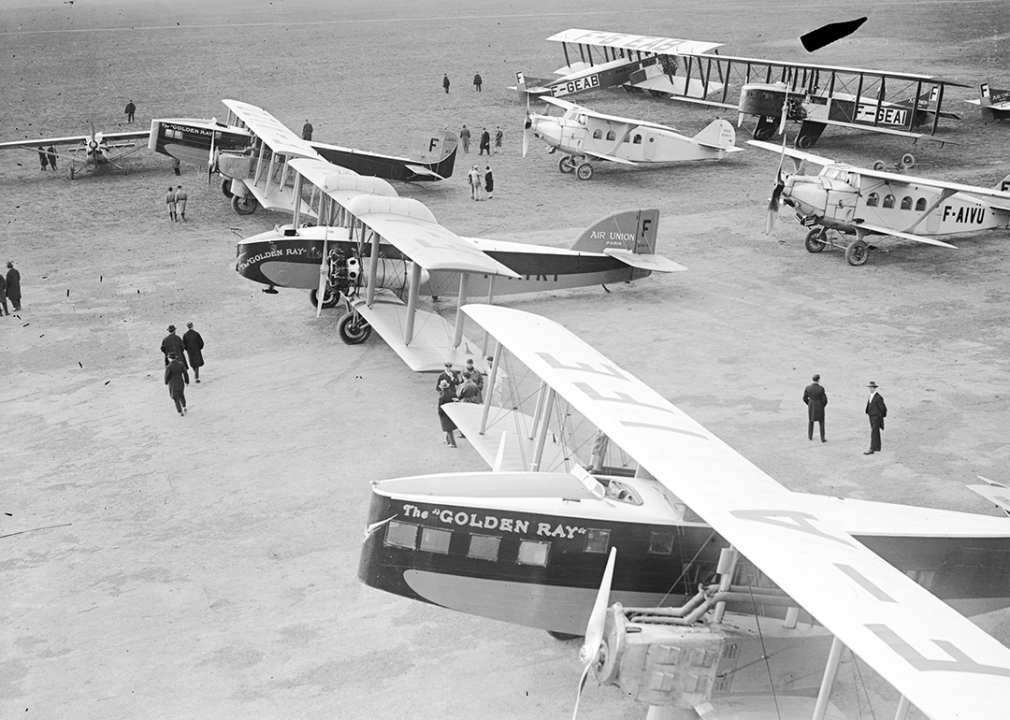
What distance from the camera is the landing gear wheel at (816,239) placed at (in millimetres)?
25672

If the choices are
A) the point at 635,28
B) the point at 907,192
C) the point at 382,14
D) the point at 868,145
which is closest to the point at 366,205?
the point at 907,192

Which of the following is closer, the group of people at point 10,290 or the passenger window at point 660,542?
the passenger window at point 660,542

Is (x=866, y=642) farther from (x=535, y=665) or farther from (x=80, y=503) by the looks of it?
(x=80, y=503)

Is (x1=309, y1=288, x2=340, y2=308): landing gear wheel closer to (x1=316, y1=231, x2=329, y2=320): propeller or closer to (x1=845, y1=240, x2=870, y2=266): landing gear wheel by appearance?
Answer: (x1=316, y1=231, x2=329, y2=320): propeller

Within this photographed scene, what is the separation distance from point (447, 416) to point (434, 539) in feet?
18.4

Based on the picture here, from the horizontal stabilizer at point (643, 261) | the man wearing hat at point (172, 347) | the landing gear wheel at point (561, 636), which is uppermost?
the horizontal stabilizer at point (643, 261)

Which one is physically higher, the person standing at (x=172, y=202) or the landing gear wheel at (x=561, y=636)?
the person standing at (x=172, y=202)

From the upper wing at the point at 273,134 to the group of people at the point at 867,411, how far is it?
13966 mm

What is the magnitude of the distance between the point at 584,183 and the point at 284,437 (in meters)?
19.0

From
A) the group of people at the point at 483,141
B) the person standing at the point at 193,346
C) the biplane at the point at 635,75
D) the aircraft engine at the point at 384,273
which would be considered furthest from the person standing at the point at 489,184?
the person standing at the point at 193,346

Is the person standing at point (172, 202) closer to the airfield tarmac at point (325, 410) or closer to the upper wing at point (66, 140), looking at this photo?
the airfield tarmac at point (325, 410)

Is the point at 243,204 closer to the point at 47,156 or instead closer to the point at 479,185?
the point at 479,185

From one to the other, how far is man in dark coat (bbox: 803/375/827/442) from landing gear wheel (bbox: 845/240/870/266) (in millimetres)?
9789

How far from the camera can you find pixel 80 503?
14.3 meters
